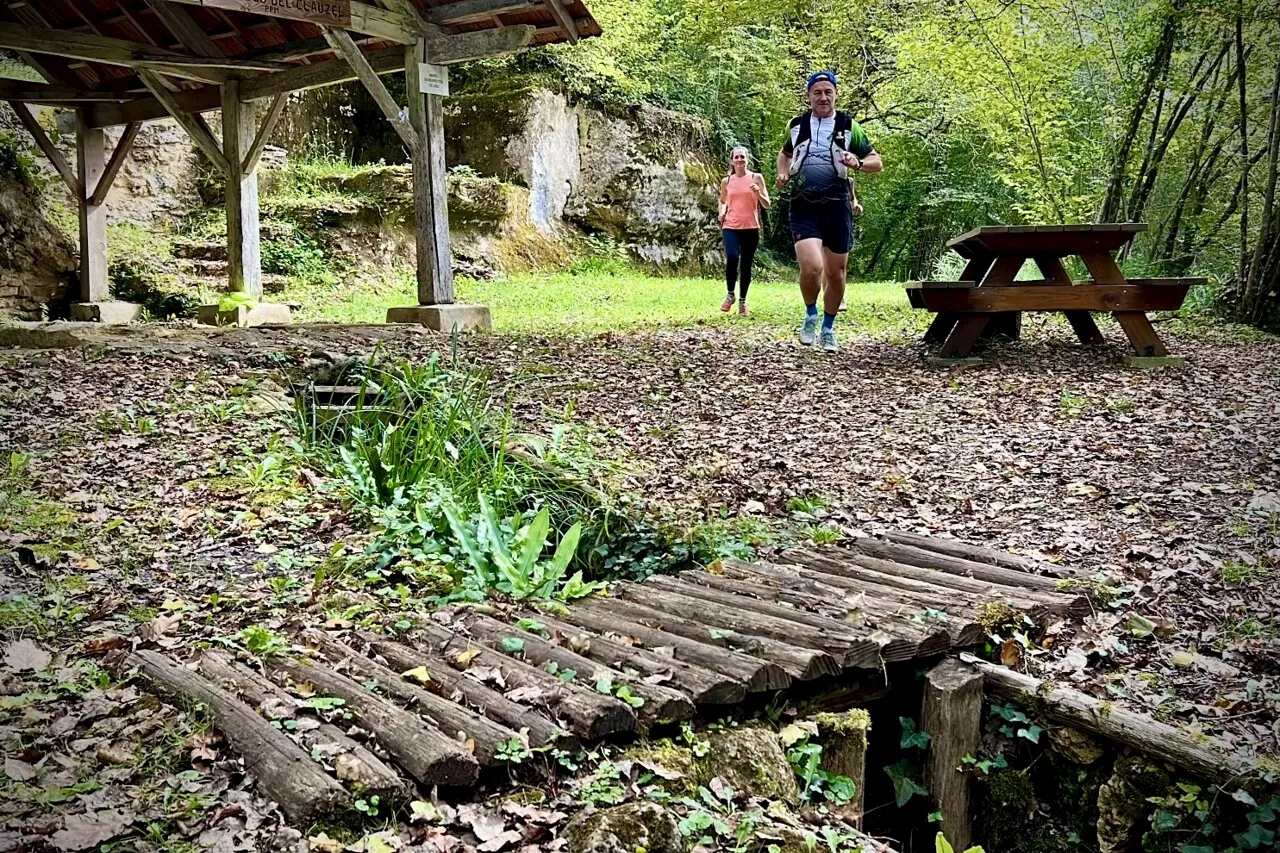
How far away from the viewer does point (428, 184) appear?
911 centimetres

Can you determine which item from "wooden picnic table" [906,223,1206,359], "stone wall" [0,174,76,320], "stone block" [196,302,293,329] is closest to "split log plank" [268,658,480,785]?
"wooden picnic table" [906,223,1206,359]

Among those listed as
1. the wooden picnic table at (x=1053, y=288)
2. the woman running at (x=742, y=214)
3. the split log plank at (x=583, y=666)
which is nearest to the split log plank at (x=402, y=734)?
the split log plank at (x=583, y=666)

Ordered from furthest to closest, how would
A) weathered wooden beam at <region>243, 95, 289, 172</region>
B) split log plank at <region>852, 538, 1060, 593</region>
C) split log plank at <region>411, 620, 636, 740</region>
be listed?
weathered wooden beam at <region>243, 95, 289, 172</region>, split log plank at <region>852, 538, 1060, 593</region>, split log plank at <region>411, 620, 636, 740</region>

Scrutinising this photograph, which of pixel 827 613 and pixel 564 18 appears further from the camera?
pixel 564 18

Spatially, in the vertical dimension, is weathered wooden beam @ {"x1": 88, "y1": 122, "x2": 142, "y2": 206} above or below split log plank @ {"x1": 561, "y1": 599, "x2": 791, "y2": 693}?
above

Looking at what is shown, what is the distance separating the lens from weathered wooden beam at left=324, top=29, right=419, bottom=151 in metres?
8.40

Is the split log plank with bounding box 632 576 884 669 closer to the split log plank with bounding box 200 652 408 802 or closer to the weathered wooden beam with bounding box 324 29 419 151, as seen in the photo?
the split log plank with bounding box 200 652 408 802

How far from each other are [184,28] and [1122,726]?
1055cm

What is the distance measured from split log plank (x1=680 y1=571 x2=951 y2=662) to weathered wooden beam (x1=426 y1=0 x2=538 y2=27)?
657cm

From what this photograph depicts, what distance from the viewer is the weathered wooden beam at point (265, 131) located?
9969mm

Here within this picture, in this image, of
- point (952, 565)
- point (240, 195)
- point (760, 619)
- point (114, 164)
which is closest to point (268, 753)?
point (760, 619)

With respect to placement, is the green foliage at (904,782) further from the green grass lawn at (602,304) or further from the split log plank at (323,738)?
the green grass lawn at (602,304)

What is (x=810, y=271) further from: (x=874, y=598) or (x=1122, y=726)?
(x=1122, y=726)

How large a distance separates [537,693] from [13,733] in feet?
4.15
